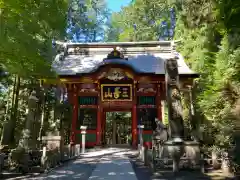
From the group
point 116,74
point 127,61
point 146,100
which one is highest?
point 127,61

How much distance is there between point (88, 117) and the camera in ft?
51.6

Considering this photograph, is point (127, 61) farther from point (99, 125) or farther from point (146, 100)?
point (99, 125)

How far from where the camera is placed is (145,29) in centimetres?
2900

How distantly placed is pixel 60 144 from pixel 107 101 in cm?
651

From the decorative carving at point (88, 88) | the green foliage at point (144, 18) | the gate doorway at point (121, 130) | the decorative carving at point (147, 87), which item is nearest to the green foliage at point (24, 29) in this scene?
the decorative carving at point (88, 88)

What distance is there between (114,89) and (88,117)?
2.57 m

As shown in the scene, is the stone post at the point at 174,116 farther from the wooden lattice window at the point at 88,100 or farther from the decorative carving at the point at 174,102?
the wooden lattice window at the point at 88,100

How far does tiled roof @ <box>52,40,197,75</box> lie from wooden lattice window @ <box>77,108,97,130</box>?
8.66ft

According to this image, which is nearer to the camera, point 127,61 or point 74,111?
point 127,61

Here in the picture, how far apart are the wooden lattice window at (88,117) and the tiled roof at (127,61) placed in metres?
2.64

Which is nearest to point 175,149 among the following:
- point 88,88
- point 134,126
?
point 134,126

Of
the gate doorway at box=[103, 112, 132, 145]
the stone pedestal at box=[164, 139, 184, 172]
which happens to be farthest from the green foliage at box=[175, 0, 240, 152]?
the gate doorway at box=[103, 112, 132, 145]

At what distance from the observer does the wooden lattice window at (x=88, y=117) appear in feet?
51.0

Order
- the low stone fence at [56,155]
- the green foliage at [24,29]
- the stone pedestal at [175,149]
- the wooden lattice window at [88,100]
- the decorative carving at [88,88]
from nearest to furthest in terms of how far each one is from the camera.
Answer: the green foliage at [24,29], the stone pedestal at [175,149], the low stone fence at [56,155], the wooden lattice window at [88,100], the decorative carving at [88,88]
